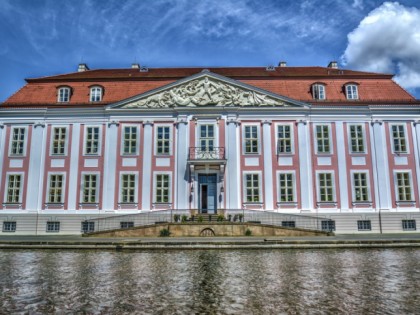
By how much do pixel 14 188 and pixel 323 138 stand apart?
24.2 m

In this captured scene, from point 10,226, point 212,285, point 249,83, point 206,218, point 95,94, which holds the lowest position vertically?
point 212,285

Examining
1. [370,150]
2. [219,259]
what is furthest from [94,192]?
[370,150]

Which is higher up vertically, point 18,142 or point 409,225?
point 18,142

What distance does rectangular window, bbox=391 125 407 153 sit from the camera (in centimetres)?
3081

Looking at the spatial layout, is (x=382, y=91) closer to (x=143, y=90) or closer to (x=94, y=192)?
(x=143, y=90)

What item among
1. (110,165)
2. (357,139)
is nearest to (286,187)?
(357,139)

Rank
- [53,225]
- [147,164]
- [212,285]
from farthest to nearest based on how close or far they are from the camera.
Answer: [147,164]
[53,225]
[212,285]

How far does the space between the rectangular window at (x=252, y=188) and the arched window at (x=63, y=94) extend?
51.6ft

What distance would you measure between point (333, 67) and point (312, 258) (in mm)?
29559

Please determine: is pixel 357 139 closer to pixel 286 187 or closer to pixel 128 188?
pixel 286 187

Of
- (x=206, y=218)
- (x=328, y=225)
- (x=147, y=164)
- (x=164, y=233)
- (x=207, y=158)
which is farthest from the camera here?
(x=147, y=164)

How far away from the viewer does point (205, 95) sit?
103 feet

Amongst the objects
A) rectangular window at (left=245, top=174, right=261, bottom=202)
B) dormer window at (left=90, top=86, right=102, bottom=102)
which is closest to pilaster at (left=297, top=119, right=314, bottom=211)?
rectangular window at (left=245, top=174, right=261, bottom=202)

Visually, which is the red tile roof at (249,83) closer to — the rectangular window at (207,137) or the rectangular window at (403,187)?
the rectangular window at (207,137)
